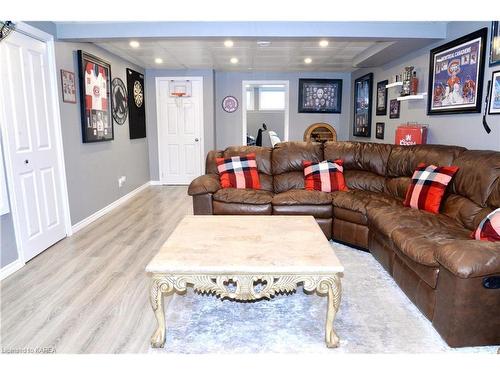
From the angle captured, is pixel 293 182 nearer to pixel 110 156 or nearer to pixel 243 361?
pixel 110 156

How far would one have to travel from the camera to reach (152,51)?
15.7 ft

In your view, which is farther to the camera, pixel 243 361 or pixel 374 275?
pixel 374 275

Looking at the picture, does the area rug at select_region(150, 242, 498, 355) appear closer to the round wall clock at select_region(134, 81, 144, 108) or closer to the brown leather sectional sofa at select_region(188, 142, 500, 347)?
the brown leather sectional sofa at select_region(188, 142, 500, 347)

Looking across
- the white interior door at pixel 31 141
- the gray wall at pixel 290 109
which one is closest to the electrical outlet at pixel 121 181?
the white interior door at pixel 31 141

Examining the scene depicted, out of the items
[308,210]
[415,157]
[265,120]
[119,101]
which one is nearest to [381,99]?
[415,157]

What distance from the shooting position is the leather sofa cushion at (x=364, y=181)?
3.70 m

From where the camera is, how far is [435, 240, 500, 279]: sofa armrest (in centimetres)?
163

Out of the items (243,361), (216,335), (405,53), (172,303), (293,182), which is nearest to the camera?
(243,361)

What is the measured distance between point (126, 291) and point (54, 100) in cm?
221

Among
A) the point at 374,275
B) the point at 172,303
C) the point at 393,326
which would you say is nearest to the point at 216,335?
the point at 172,303

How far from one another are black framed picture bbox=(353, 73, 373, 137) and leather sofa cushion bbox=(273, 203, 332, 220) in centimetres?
285

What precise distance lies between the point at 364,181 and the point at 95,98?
3.38 metres

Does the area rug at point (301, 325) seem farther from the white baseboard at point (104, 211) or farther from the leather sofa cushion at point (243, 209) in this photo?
the white baseboard at point (104, 211)

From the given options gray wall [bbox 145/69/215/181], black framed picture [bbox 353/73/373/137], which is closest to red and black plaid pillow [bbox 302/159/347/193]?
black framed picture [bbox 353/73/373/137]
